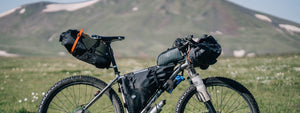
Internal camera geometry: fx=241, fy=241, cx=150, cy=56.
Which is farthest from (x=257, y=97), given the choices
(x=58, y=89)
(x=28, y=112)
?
(x=28, y=112)

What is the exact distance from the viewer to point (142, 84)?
13.4ft

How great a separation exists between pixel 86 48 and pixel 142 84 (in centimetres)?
111

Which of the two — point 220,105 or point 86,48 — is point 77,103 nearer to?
point 86,48

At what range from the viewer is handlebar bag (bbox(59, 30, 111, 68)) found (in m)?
3.90

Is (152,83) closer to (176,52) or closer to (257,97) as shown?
(176,52)

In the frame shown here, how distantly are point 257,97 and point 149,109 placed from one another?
199 inches

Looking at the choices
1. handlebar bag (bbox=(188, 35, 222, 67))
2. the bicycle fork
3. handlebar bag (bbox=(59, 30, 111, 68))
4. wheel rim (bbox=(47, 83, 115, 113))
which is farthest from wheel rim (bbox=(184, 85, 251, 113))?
handlebar bag (bbox=(59, 30, 111, 68))

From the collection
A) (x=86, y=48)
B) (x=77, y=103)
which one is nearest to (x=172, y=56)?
(x=86, y=48)

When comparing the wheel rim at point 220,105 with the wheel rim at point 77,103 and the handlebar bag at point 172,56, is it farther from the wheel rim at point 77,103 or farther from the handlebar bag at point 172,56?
the wheel rim at point 77,103

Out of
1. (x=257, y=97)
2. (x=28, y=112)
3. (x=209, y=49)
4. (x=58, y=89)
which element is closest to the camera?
(x=209, y=49)

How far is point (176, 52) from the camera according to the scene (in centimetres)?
404

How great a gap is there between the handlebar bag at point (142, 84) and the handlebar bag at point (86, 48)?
49 centimetres

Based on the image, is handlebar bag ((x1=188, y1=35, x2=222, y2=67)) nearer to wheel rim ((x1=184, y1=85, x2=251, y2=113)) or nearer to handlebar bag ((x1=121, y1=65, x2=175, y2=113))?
handlebar bag ((x1=121, y1=65, x2=175, y2=113))

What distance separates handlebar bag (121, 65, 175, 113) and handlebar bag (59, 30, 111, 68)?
1.60 feet
